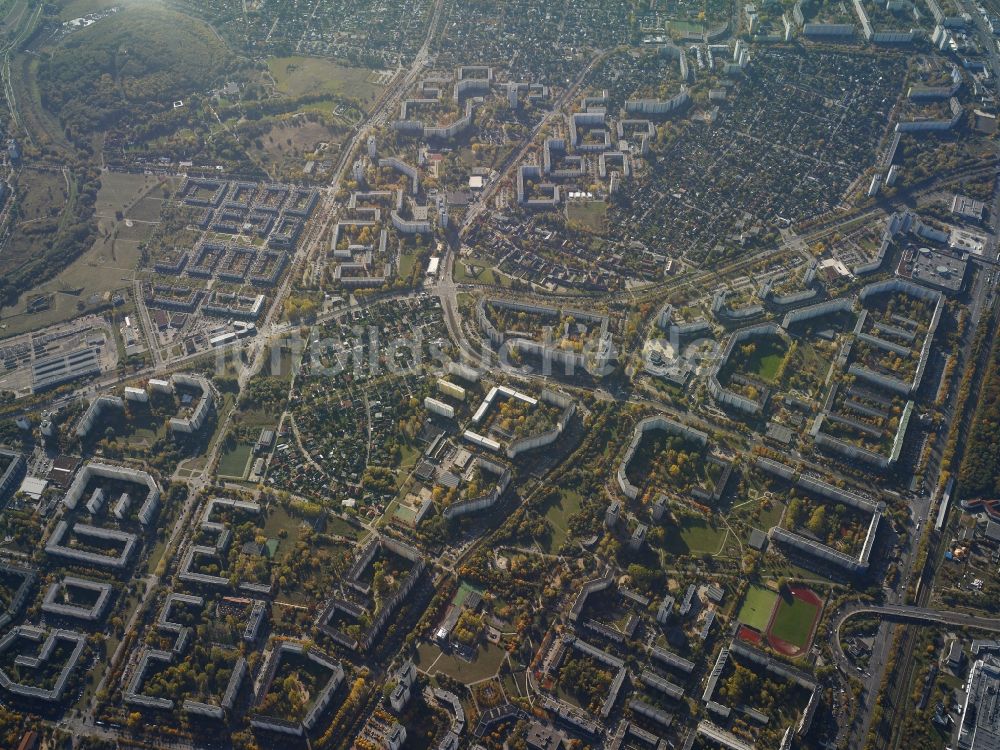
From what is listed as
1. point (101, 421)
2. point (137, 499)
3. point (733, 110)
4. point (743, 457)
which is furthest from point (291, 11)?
point (743, 457)

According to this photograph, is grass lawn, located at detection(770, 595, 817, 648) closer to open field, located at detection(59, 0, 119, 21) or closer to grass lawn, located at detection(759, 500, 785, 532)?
grass lawn, located at detection(759, 500, 785, 532)

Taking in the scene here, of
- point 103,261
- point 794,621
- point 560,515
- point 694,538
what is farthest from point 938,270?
point 103,261

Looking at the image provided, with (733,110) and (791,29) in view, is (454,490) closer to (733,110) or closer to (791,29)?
(733,110)

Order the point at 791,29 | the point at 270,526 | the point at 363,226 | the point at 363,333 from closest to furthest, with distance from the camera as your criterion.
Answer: the point at 270,526
the point at 363,333
the point at 363,226
the point at 791,29

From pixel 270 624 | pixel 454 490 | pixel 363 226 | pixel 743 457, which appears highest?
pixel 363 226

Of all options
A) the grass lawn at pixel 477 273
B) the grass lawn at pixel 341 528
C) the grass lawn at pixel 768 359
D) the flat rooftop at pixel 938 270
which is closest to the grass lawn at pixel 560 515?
the grass lawn at pixel 341 528

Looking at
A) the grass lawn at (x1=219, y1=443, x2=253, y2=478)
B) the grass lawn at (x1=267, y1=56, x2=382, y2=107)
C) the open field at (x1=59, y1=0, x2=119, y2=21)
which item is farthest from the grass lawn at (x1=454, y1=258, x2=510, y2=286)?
the open field at (x1=59, y1=0, x2=119, y2=21)
